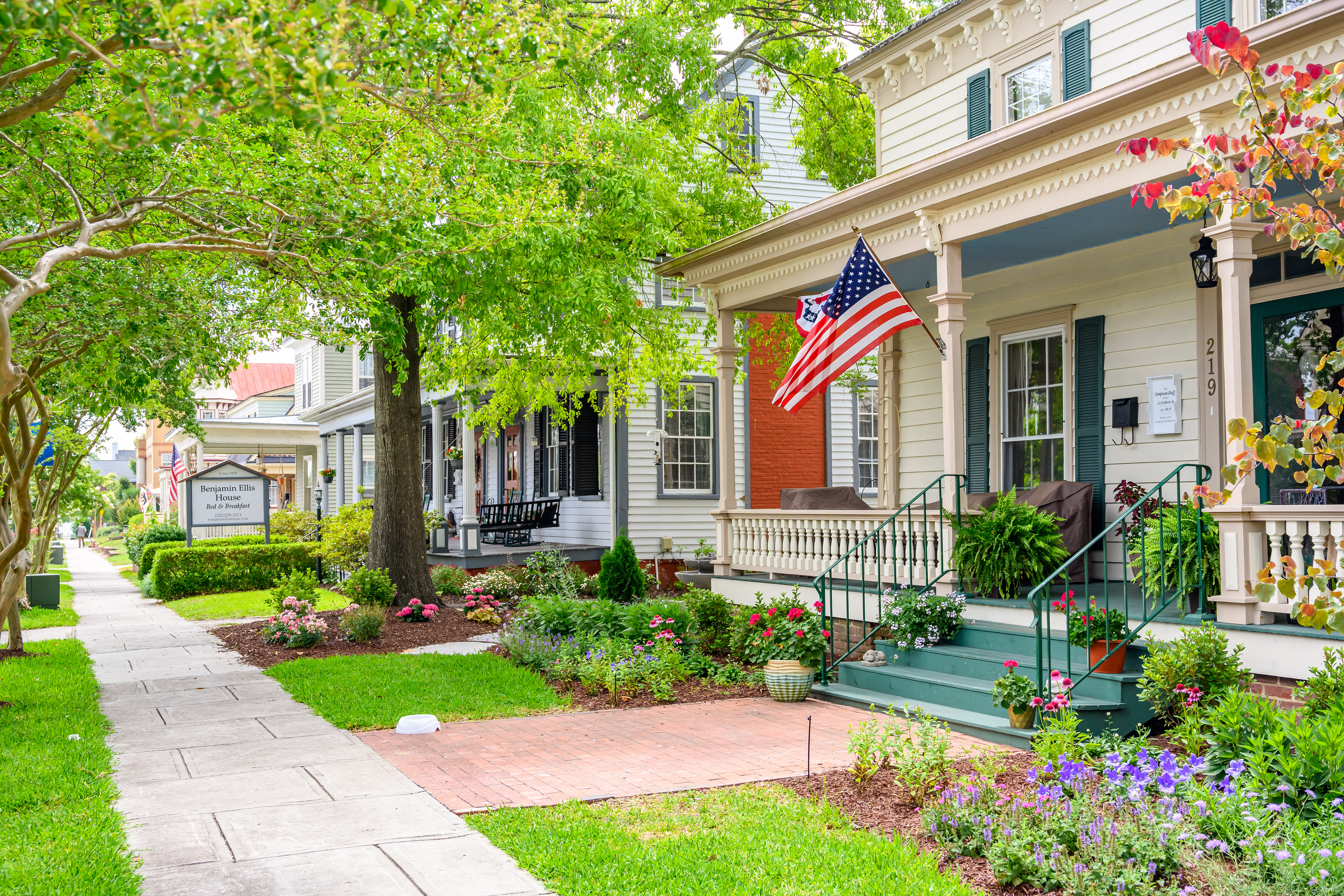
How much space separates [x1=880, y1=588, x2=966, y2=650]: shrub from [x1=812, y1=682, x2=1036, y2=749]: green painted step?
0.53m

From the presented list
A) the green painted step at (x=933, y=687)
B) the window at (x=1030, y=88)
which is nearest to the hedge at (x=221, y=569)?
the green painted step at (x=933, y=687)

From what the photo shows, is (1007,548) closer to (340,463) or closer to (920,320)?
(920,320)

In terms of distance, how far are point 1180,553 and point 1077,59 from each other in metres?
6.10

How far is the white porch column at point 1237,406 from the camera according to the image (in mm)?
7000

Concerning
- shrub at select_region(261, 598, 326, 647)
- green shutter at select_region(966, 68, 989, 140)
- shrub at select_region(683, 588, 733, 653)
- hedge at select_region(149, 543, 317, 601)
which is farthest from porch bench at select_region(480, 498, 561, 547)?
green shutter at select_region(966, 68, 989, 140)

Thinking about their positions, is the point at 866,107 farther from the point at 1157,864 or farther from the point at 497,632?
the point at 1157,864

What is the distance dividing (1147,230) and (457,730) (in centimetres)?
752

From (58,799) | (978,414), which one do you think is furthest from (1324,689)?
(58,799)

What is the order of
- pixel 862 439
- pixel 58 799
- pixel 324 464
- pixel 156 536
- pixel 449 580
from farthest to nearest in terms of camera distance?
1. pixel 324 464
2. pixel 156 536
3. pixel 862 439
4. pixel 449 580
5. pixel 58 799

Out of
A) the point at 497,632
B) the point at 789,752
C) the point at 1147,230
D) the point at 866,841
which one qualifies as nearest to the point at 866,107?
the point at 1147,230

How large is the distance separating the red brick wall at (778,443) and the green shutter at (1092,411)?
9.56 meters

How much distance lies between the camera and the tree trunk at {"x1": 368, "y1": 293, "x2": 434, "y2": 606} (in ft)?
51.0

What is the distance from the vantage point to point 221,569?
21328 millimetres

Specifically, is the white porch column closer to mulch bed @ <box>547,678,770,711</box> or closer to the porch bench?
mulch bed @ <box>547,678,770,711</box>
